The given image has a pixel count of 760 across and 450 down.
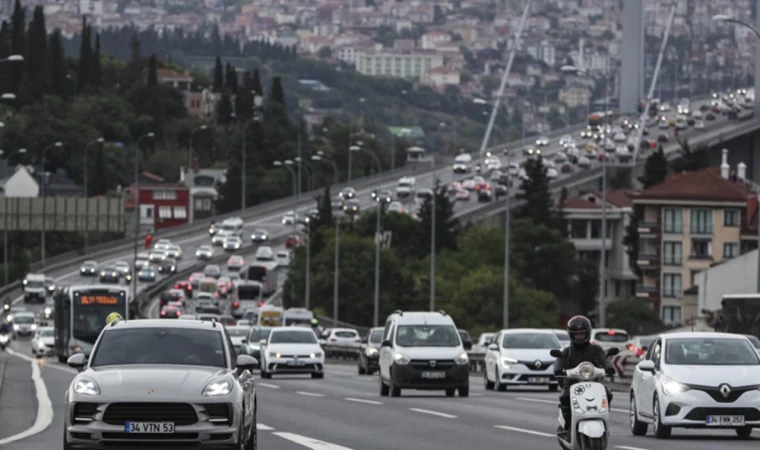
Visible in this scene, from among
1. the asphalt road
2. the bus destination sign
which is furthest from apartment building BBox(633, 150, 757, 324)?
the asphalt road

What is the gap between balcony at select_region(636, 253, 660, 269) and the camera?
14488 cm

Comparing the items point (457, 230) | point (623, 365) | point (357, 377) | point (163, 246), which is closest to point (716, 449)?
point (623, 365)

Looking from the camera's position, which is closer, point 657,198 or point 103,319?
point 103,319

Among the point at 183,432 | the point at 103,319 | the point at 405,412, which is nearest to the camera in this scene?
the point at 183,432

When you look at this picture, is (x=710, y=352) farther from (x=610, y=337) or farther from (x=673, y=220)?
(x=673, y=220)

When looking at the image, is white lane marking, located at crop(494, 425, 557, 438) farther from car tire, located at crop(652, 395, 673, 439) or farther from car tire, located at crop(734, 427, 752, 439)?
car tire, located at crop(734, 427, 752, 439)

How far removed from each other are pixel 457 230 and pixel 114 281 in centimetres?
2680

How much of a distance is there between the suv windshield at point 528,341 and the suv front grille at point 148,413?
2415 centimetres

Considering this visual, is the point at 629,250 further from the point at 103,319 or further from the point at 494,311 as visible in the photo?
the point at 103,319

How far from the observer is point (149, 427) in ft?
57.1

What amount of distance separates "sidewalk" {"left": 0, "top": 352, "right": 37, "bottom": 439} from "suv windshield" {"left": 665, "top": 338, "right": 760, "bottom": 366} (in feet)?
26.2

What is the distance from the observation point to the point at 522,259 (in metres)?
147

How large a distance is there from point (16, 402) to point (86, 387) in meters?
17.5

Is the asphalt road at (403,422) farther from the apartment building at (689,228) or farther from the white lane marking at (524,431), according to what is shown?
the apartment building at (689,228)
